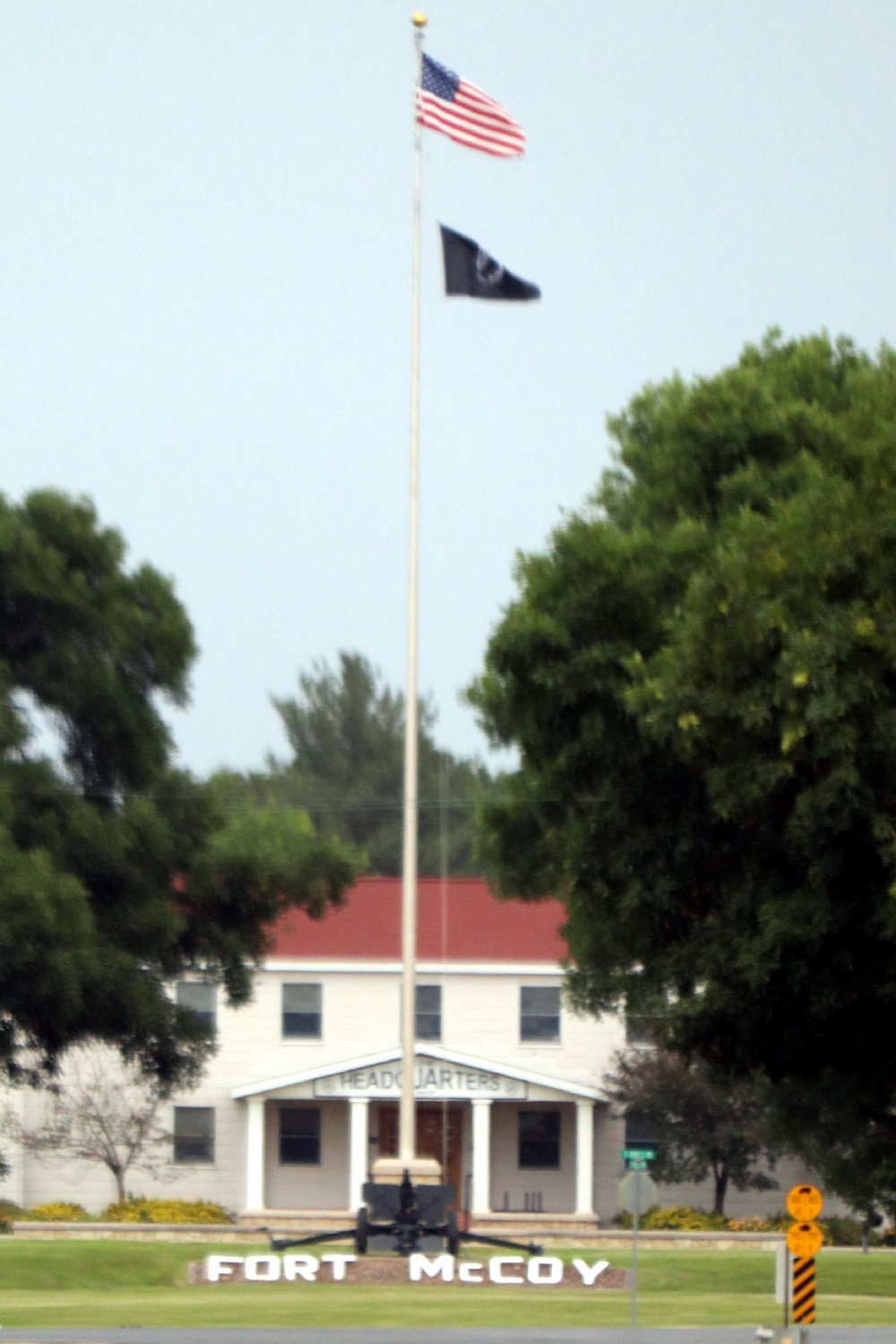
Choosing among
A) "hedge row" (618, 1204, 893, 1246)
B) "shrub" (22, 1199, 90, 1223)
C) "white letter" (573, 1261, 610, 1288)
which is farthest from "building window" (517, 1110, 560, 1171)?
"white letter" (573, 1261, 610, 1288)

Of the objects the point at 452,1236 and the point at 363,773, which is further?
the point at 363,773

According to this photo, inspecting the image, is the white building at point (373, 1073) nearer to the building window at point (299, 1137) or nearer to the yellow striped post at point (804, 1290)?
the building window at point (299, 1137)

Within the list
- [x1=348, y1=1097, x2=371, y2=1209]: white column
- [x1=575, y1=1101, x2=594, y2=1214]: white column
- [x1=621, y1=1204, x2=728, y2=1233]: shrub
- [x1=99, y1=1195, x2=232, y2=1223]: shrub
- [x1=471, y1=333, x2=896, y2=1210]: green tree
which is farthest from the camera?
[x1=348, y1=1097, x2=371, y2=1209]: white column

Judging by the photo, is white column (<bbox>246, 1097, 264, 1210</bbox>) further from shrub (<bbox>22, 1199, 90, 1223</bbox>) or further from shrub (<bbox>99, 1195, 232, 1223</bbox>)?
shrub (<bbox>22, 1199, 90, 1223</bbox>)

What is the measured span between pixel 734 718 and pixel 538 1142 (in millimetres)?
30106

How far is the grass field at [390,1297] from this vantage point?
2241 centimetres

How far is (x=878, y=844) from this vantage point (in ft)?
65.6

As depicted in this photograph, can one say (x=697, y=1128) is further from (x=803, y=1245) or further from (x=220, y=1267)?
(x=803, y=1245)

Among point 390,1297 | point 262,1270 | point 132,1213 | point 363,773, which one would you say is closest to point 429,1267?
point 390,1297

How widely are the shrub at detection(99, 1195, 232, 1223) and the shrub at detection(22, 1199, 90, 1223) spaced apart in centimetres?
50

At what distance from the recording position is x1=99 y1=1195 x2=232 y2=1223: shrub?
44219 mm

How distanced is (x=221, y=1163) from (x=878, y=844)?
3096cm

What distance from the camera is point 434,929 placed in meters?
49.2

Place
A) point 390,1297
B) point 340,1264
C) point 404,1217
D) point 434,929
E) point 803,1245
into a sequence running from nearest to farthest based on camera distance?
1. point 803,1245
2. point 390,1297
3. point 404,1217
4. point 340,1264
5. point 434,929
